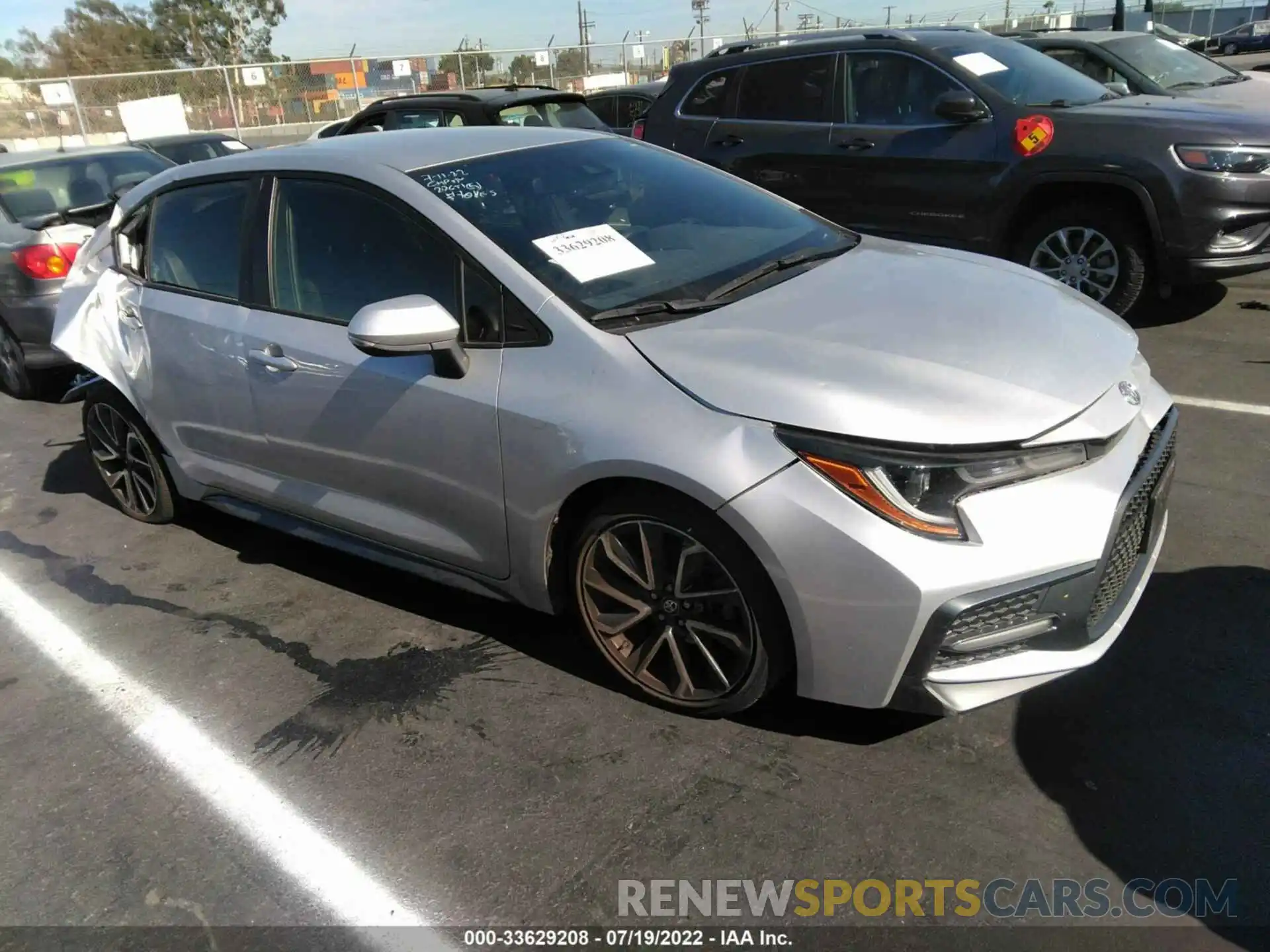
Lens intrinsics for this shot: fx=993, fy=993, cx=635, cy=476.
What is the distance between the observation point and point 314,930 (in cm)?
233

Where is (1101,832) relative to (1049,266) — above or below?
below

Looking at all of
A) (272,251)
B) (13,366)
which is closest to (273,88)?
(13,366)

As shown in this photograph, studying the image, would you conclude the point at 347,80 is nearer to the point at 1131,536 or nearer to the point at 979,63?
the point at 979,63

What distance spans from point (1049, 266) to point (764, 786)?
473cm

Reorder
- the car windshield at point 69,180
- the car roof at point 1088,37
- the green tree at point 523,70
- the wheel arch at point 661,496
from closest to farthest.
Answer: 1. the wheel arch at point 661,496
2. the car windshield at point 69,180
3. the car roof at point 1088,37
4. the green tree at point 523,70

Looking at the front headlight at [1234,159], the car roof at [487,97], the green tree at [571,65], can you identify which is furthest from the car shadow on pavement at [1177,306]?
the green tree at [571,65]

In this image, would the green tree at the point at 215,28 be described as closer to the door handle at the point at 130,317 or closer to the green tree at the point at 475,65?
the green tree at the point at 475,65

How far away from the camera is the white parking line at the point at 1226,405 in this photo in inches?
187

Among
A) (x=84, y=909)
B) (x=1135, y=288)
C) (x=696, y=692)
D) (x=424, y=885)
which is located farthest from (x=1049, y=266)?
(x=84, y=909)

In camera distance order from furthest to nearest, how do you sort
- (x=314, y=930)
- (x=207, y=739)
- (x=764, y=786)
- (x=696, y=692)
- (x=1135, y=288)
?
(x=1135, y=288), (x=207, y=739), (x=696, y=692), (x=764, y=786), (x=314, y=930)

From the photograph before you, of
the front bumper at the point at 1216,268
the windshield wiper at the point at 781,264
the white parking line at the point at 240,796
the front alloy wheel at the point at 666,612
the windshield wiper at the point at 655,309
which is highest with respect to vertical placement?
the windshield wiper at the point at 781,264

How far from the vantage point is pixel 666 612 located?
9.20 feet

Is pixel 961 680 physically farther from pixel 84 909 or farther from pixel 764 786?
pixel 84 909

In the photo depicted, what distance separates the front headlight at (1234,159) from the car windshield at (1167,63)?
305 cm
